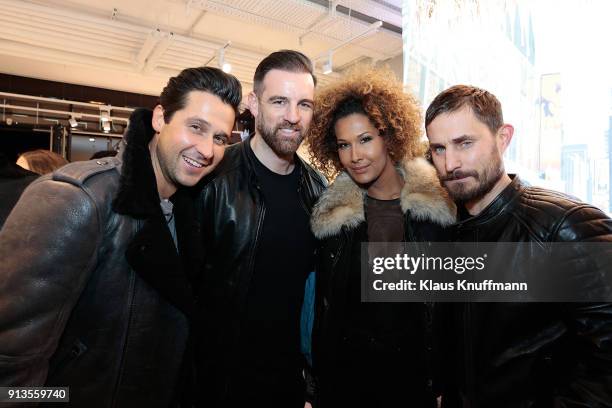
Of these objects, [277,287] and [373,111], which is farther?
[373,111]

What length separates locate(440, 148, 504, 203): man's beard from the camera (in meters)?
1.57

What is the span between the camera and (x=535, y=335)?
138 centimetres

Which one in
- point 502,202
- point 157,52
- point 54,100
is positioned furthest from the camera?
point 54,100

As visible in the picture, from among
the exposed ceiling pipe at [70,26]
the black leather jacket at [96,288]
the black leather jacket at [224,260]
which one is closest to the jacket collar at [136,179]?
the black leather jacket at [96,288]

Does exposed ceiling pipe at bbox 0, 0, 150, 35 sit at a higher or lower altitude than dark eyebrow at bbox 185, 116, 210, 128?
higher

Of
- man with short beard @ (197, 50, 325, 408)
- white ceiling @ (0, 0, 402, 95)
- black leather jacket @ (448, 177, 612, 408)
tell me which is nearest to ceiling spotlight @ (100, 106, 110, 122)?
white ceiling @ (0, 0, 402, 95)

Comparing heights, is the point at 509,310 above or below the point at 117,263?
below

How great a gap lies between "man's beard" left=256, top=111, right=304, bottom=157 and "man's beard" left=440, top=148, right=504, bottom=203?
0.88 metres

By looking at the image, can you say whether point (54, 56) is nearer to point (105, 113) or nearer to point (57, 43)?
point (57, 43)

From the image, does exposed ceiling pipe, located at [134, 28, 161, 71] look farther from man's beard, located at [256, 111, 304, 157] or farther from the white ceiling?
man's beard, located at [256, 111, 304, 157]

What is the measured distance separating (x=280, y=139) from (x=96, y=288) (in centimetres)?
117

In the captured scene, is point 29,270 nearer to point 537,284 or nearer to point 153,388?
point 153,388

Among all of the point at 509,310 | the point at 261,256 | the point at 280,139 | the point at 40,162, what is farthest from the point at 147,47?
the point at 509,310

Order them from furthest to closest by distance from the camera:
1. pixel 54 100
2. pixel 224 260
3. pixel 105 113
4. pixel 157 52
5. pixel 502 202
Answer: pixel 105 113
pixel 54 100
pixel 157 52
pixel 224 260
pixel 502 202
